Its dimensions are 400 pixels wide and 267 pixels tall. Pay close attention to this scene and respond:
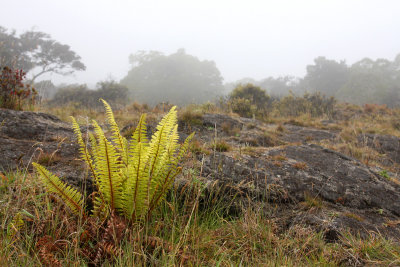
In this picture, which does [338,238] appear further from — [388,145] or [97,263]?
[388,145]

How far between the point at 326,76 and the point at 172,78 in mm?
24335

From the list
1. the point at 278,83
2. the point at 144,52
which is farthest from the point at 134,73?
the point at 278,83

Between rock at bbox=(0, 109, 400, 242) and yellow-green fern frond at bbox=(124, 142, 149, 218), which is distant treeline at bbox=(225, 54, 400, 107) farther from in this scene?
yellow-green fern frond at bbox=(124, 142, 149, 218)

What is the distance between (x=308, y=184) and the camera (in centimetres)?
281

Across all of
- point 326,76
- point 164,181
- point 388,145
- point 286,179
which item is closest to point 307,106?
point 388,145

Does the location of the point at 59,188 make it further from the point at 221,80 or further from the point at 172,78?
the point at 221,80

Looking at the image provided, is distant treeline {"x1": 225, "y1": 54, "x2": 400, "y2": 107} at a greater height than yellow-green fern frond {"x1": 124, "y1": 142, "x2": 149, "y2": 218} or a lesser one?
greater

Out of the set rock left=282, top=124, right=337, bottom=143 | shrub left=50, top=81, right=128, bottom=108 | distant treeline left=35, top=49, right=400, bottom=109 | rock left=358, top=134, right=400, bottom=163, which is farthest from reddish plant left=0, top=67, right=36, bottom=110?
distant treeline left=35, top=49, right=400, bottom=109

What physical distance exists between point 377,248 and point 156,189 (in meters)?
1.68

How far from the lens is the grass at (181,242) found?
4.28 ft

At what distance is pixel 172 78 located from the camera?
125 ft

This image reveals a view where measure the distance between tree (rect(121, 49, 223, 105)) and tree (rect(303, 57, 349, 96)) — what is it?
1474cm

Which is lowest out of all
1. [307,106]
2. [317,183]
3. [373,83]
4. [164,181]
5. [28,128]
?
[317,183]

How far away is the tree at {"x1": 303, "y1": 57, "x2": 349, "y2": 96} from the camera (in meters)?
A: 33.6
